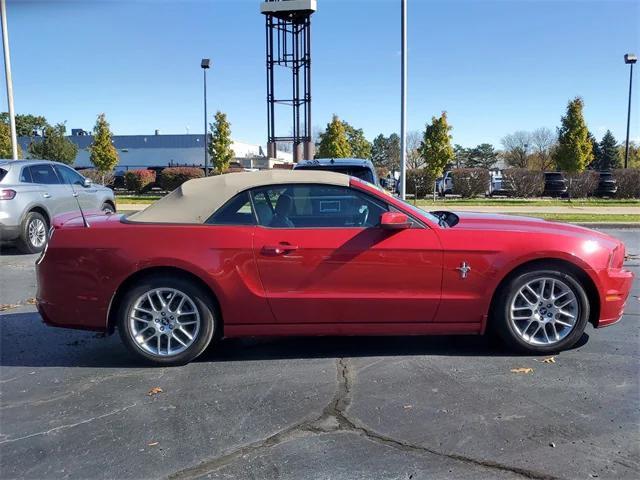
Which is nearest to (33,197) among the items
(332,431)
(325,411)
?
(325,411)

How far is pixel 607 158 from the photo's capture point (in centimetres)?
5978

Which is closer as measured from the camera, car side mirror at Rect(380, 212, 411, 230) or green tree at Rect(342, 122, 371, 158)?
car side mirror at Rect(380, 212, 411, 230)

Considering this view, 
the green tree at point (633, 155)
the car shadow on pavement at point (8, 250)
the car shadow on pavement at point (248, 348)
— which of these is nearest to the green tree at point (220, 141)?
the car shadow on pavement at point (8, 250)

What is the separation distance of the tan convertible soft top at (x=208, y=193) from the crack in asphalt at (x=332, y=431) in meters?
1.75

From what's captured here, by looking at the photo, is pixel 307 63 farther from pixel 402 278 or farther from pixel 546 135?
pixel 546 135

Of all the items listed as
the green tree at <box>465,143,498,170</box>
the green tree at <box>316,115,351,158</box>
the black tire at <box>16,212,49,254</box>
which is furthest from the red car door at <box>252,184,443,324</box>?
the green tree at <box>465,143,498,170</box>

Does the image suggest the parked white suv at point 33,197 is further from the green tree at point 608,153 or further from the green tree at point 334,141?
the green tree at point 608,153

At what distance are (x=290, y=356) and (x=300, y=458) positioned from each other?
5.38 feet

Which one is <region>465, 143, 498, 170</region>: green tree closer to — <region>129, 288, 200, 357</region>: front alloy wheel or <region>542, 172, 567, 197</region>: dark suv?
<region>542, 172, 567, 197</region>: dark suv

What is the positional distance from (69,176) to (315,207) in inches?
325

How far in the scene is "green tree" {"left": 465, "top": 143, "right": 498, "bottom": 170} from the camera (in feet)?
279

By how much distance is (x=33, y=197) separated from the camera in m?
9.90

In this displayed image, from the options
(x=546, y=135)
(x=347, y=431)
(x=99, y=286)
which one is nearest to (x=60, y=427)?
(x=99, y=286)

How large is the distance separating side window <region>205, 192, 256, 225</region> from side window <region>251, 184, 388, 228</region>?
64 mm
